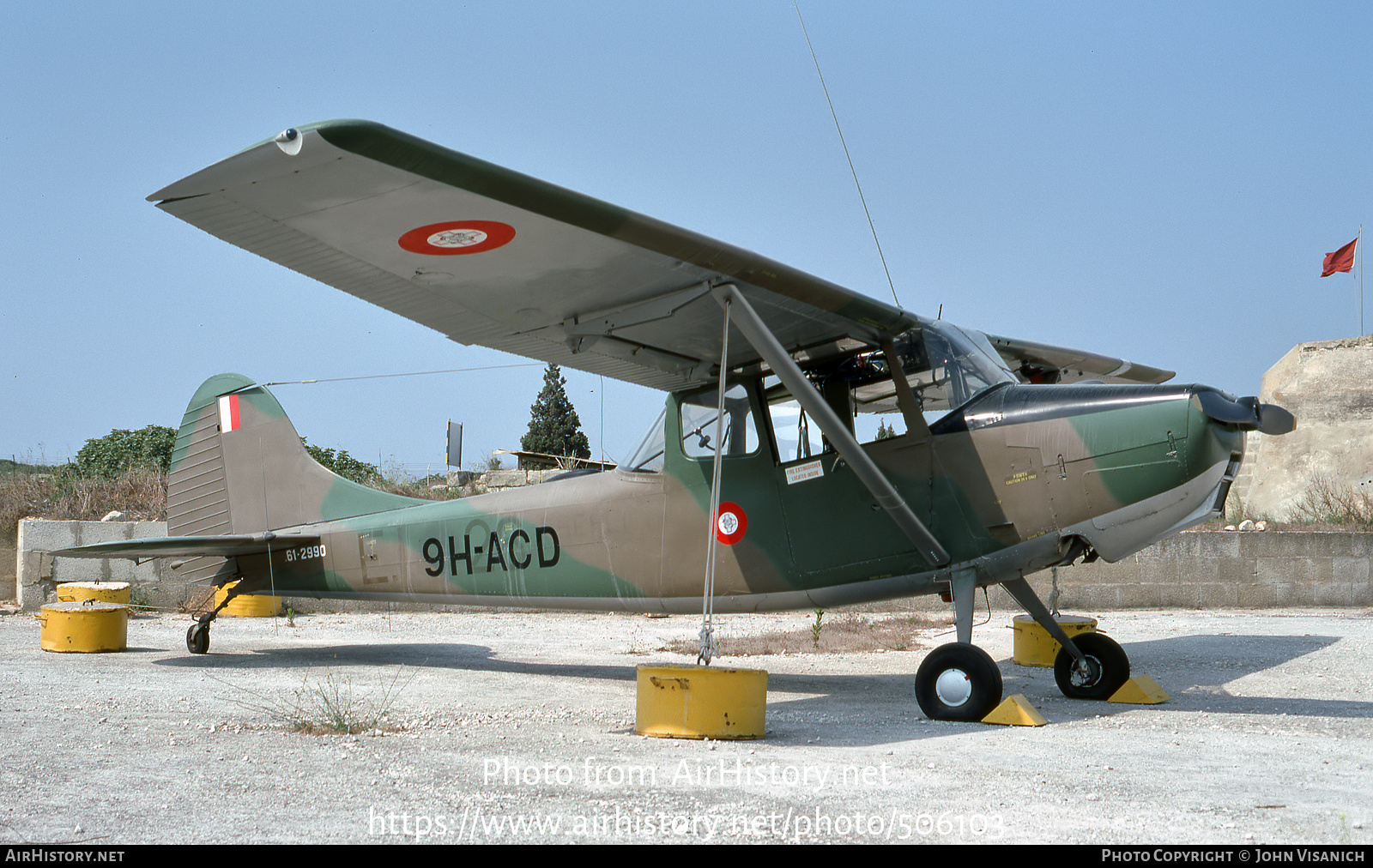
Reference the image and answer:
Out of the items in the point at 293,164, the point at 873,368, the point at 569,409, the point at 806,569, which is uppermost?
the point at 569,409

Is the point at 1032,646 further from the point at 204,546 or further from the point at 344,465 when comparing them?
the point at 344,465

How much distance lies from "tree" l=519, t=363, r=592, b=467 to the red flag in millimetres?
37451

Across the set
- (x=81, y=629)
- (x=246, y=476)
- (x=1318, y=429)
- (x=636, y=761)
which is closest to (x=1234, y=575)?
(x=1318, y=429)

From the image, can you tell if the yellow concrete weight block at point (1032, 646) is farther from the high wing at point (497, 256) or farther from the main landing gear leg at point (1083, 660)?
the high wing at point (497, 256)

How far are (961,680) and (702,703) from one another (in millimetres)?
1783

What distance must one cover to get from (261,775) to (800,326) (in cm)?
444

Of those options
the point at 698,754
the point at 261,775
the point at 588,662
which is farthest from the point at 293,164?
the point at 588,662

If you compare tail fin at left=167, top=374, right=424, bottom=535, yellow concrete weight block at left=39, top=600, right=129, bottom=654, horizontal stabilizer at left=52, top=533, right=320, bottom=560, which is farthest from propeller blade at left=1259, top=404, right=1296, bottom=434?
yellow concrete weight block at left=39, top=600, right=129, bottom=654

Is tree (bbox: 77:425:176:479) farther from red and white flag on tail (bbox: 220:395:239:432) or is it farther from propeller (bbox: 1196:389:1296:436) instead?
propeller (bbox: 1196:389:1296:436)

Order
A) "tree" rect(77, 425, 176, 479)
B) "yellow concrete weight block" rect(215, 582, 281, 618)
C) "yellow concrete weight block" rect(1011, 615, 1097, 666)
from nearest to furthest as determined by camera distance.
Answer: "yellow concrete weight block" rect(1011, 615, 1097, 666) < "yellow concrete weight block" rect(215, 582, 281, 618) < "tree" rect(77, 425, 176, 479)

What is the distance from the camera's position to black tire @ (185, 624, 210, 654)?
948 centimetres

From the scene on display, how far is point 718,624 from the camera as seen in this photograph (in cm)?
1384

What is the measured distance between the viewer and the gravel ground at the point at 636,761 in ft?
10.7
